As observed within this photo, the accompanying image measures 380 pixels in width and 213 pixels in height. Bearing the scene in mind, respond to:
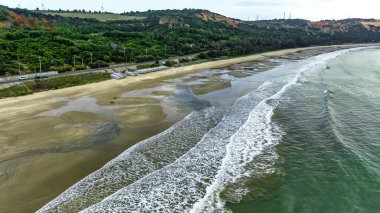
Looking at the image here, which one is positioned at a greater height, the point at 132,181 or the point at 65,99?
the point at 65,99

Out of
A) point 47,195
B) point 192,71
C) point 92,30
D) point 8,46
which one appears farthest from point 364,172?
point 92,30

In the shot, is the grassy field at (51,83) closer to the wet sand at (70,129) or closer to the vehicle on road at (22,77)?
the vehicle on road at (22,77)

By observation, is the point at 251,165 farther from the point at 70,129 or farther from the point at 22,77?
the point at 22,77

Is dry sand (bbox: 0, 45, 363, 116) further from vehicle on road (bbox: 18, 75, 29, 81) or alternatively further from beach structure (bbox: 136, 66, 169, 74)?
vehicle on road (bbox: 18, 75, 29, 81)

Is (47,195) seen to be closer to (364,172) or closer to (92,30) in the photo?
(364,172)

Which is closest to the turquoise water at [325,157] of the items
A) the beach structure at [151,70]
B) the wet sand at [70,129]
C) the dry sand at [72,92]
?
the wet sand at [70,129]

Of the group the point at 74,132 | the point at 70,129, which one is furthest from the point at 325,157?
the point at 70,129
